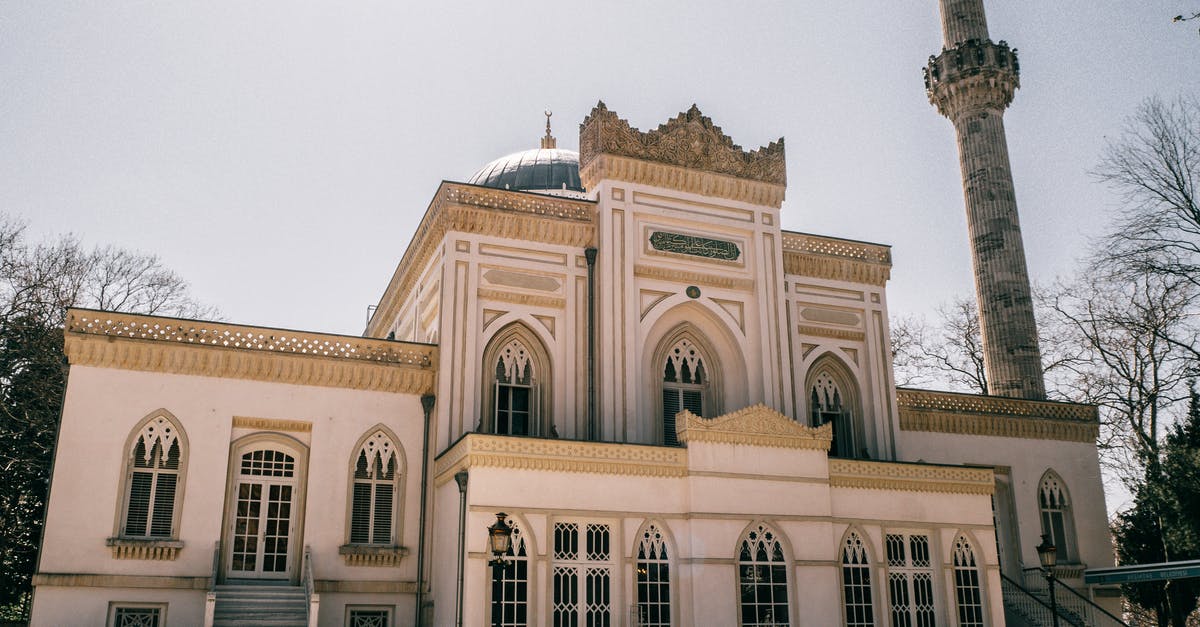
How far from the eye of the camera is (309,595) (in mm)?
15133

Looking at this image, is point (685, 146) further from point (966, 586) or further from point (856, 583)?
point (966, 586)

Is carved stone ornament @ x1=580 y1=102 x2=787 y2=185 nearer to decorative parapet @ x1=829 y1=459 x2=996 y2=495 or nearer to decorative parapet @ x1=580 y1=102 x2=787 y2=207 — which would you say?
decorative parapet @ x1=580 y1=102 x2=787 y2=207

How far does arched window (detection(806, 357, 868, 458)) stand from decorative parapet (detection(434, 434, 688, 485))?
5.27 metres

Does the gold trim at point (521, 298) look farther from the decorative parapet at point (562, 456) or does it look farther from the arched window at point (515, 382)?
the decorative parapet at point (562, 456)

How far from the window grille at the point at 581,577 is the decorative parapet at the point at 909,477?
4433mm

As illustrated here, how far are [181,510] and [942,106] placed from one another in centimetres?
2396

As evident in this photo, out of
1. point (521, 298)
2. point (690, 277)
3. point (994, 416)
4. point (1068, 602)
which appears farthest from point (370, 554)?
point (1068, 602)

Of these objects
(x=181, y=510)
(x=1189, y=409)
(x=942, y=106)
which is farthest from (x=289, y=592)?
(x=942, y=106)

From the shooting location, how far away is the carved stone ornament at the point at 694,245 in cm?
1881

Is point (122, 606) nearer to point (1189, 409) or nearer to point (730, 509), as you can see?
point (730, 509)

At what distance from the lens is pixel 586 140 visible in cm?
1941

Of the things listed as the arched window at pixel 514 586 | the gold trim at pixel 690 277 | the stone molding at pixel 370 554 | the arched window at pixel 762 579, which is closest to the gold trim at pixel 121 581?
the stone molding at pixel 370 554

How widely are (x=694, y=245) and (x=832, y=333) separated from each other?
12.2 feet

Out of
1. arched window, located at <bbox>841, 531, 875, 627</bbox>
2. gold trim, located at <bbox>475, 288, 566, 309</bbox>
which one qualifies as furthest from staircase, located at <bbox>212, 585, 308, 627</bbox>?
arched window, located at <bbox>841, 531, 875, 627</bbox>
